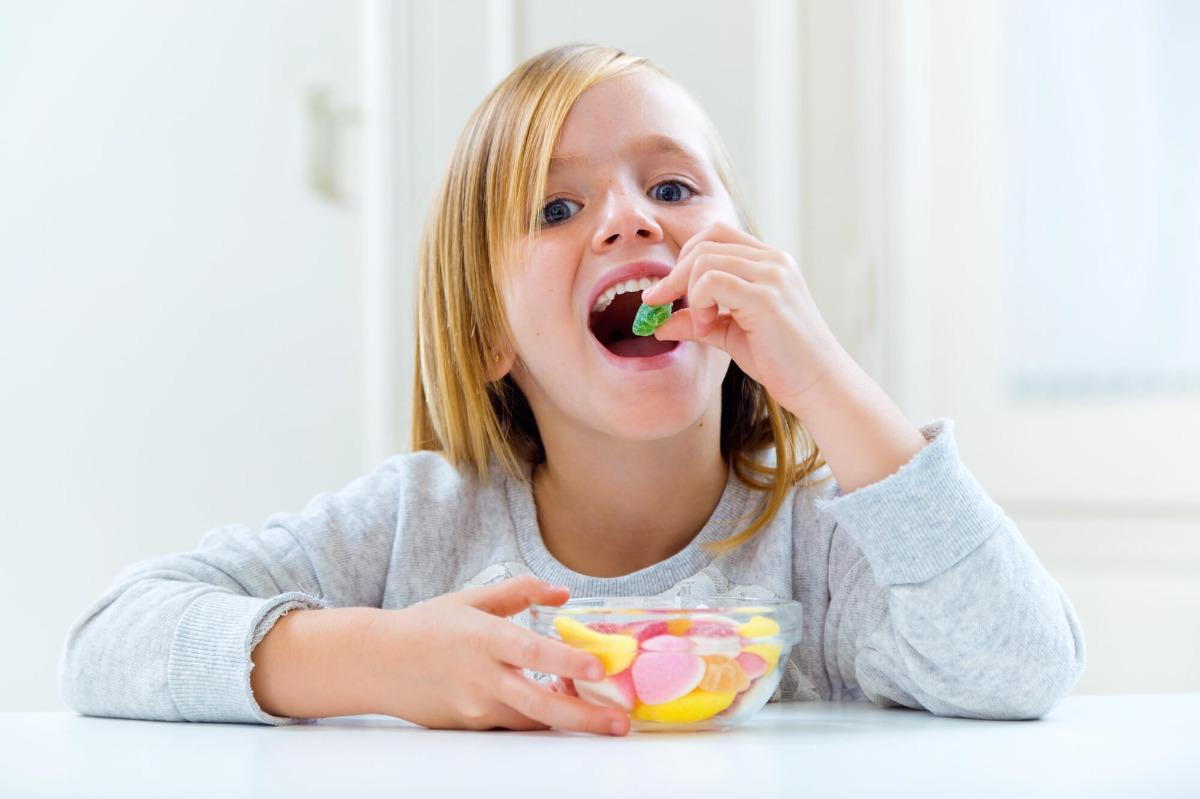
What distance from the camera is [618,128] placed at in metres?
1.04

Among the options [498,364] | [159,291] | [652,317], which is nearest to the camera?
[652,317]

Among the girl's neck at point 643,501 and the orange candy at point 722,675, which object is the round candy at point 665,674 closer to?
the orange candy at point 722,675

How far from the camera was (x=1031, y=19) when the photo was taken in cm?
192

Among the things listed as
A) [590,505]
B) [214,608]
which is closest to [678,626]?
[214,608]

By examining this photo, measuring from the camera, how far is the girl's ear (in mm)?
1169

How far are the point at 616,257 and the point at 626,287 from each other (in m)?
0.03

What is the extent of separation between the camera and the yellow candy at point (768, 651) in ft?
2.27

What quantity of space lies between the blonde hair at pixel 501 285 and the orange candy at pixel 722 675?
0.35m

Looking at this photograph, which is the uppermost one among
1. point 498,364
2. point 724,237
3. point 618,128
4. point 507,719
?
point 618,128

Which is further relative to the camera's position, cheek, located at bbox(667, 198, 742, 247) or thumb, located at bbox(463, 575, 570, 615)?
cheek, located at bbox(667, 198, 742, 247)

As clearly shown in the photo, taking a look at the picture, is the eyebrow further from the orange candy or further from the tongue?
the orange candy

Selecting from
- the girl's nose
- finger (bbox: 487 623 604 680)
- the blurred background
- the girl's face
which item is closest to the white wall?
the blurred background

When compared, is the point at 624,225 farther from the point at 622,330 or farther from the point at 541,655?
the point at 541,655

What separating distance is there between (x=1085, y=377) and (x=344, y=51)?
4.22 ft
